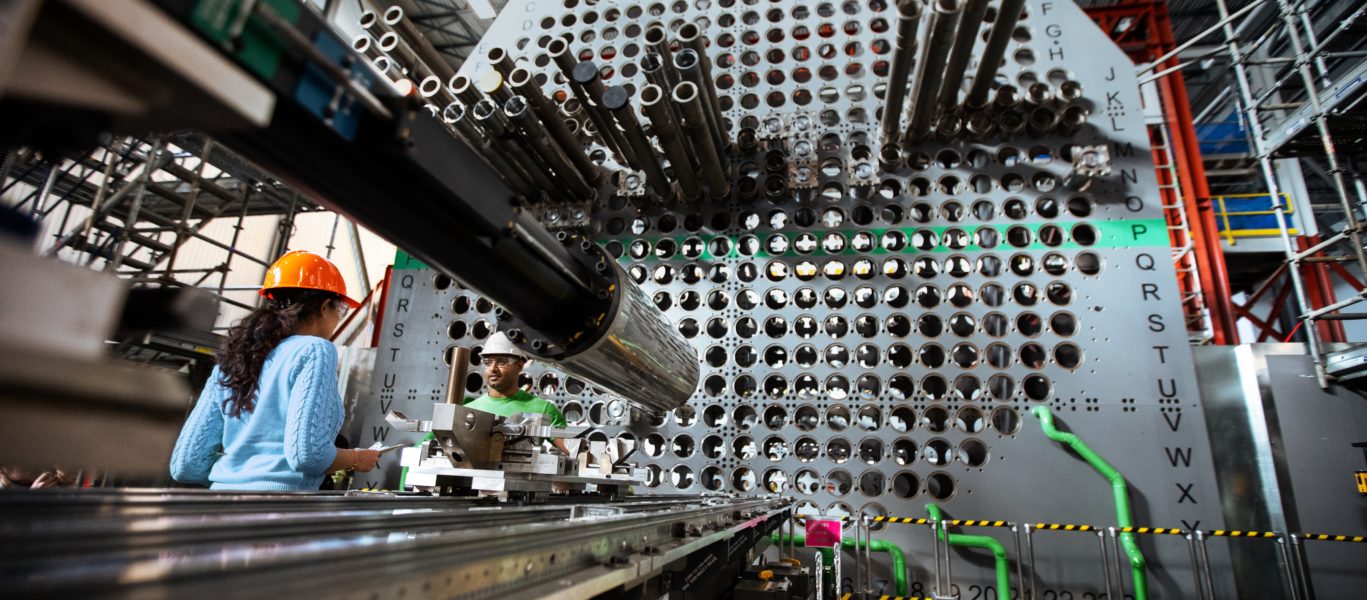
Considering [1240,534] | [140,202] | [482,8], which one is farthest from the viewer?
[482,8]

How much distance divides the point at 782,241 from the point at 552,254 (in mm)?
3314

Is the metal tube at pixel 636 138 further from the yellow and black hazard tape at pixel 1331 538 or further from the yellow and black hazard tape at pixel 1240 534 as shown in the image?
the yellow and black hazard tape at pixel 1331 538

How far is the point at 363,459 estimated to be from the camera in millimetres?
2215

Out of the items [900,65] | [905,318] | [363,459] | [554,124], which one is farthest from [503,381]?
[900,65]

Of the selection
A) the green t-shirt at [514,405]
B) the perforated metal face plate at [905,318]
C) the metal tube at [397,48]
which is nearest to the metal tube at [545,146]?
the perforated metal face plate at [905,318]

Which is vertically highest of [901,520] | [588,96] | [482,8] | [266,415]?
[482,8]

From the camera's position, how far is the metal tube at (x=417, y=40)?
184 inches

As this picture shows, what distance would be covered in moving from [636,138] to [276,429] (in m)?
2.92

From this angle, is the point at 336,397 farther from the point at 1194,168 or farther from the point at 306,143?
the point at 1194,168

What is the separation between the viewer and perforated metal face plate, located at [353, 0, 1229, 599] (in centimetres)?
397

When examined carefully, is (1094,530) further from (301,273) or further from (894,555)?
(301,273)

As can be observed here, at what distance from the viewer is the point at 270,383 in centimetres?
197

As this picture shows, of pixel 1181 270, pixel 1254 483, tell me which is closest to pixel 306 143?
pixel 1254 483

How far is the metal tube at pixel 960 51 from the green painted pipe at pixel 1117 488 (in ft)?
7.07
